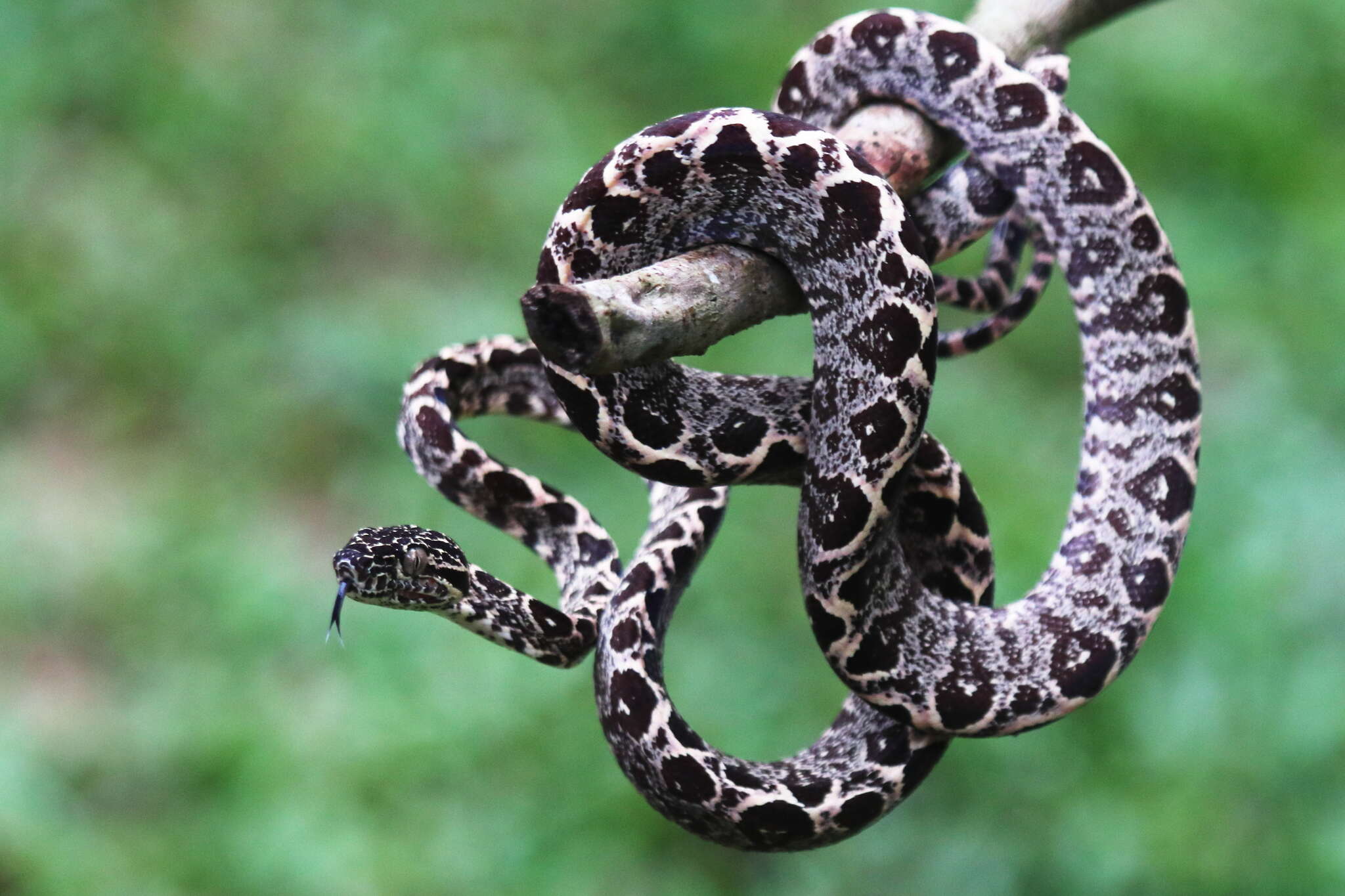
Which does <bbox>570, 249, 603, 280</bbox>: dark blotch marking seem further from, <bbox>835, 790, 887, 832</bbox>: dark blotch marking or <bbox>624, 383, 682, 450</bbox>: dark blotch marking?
<bbox>835, 790, 887, 832</bbox>: dark blotch marking

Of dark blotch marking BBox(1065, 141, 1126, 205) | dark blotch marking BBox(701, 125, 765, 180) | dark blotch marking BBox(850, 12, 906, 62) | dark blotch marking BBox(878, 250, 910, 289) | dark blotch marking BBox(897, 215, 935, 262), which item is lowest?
dark blotch marking BBox(878, 250, 910, 289)

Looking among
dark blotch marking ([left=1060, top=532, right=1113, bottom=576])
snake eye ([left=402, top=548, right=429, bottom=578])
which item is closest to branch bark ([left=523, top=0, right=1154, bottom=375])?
snake eye ([left=402, top=548, right=429, bottom=578])

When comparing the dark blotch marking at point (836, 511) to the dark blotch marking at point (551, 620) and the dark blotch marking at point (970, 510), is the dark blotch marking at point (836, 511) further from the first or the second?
the dark blotch marking at point (551, 620)

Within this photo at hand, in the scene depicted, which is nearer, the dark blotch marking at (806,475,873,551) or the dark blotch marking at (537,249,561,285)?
the dark blotch marking at (537,249,561,285)

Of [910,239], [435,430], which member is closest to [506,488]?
[435,430]

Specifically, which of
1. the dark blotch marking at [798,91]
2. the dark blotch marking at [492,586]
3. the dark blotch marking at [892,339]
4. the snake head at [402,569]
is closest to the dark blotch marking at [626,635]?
the dark blotch marking at [492,586]

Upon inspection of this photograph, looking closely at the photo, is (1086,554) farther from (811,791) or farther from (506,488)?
(506,488)

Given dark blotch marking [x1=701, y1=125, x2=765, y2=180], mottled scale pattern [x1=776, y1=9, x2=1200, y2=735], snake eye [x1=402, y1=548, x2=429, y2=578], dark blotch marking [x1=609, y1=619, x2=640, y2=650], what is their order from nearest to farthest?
dark blotch marking [x1=701, y1=125, x2=765, y2=180]
snake eye [x1=402, y1=548, x2=429, y2=578]
dark blotch marking [x1=609, y1=619, x2=640, y2=650]
mottled scale pattern [x1=776, y1=9, x2=1200, y2=735]
